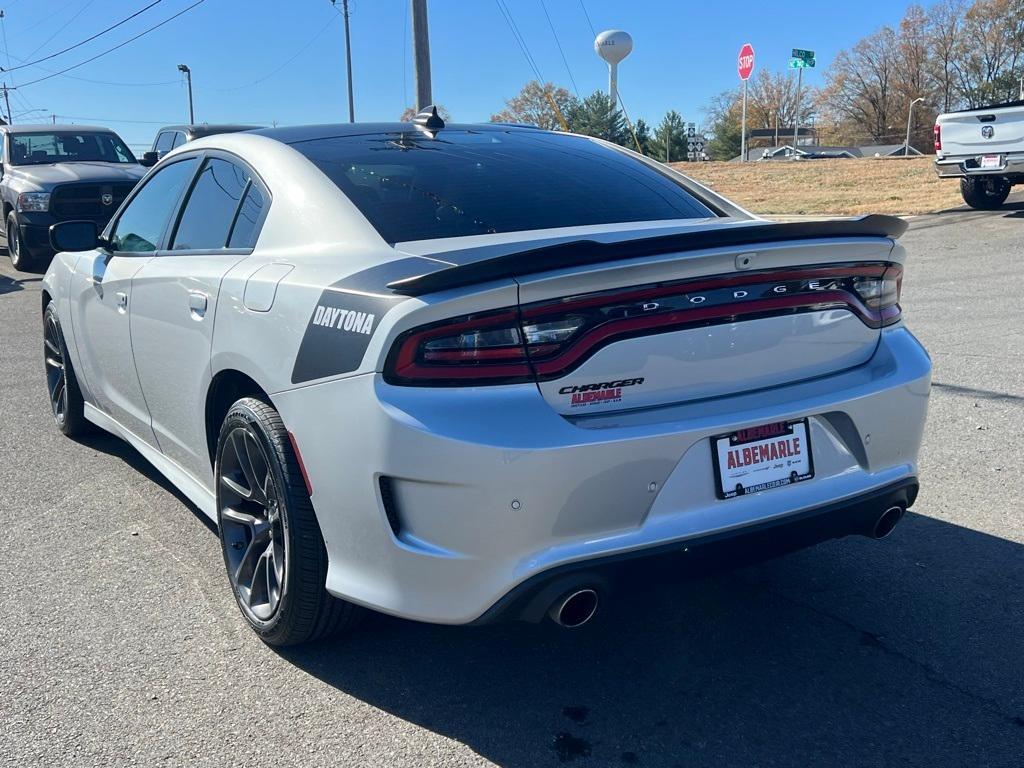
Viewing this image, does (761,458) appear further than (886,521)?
No

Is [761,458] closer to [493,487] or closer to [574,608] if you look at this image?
[574,608]

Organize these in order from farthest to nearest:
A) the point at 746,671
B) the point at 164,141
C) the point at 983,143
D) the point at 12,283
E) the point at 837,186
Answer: the point at 837,186 → the point at 164,141 → the point at 983,143 → the point at 12,283 → the point at 746,671

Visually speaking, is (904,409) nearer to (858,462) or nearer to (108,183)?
(858,462)

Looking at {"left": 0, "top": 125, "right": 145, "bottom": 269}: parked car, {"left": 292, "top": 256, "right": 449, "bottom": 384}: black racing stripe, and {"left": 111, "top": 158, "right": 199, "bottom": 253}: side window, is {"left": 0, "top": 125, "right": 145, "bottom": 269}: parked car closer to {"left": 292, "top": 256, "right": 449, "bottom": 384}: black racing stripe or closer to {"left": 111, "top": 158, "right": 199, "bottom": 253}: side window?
{"left": 111, "top": 158, "right": 199, "bottom": 253}: side window

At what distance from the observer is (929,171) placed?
25766mm

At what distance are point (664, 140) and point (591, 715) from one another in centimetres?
6486

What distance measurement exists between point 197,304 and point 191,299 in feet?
0.24

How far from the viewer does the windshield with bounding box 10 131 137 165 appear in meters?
14.0

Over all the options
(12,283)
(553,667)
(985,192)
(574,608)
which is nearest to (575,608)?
(574,608)

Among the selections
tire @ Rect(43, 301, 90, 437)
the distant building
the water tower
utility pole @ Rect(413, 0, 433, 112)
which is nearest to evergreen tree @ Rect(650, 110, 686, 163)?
the distant building

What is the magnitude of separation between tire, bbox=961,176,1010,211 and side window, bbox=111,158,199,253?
14.2 m

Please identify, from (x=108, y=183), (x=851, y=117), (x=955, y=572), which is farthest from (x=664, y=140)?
(x=955, y=572)

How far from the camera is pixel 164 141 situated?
1738 centimetres

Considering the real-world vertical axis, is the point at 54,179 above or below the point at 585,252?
above
